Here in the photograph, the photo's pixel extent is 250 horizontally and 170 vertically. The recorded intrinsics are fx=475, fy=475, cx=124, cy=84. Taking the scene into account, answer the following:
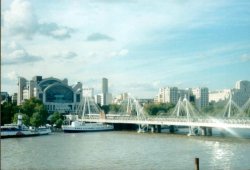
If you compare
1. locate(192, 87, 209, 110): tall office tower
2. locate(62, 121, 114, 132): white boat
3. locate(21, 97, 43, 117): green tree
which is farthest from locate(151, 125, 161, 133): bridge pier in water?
locate(192, 87, 209, 110): tall office tower

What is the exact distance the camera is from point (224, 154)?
25844 millimetres

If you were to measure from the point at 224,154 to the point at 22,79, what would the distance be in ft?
242

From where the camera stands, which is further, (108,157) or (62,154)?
(62,154)

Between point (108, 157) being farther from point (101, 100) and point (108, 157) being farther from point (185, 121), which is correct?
point (101, 100)

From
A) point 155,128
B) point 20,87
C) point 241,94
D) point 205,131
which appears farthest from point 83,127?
point 241,94

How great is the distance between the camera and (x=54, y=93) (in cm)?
8619

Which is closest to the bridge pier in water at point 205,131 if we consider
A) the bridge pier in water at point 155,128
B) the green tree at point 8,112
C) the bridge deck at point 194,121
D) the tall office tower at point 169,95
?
the bridge deck at point 194,121

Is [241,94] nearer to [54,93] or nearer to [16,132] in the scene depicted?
[54,93]

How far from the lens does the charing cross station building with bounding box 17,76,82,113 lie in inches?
3374

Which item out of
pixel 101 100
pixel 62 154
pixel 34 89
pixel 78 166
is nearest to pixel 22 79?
pixel 34 89

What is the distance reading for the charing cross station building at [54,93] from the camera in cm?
8569

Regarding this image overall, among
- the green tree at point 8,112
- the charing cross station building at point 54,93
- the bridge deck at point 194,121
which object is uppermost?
the charing cross station building at point 54,93

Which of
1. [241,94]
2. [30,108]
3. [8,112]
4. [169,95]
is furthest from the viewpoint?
[169,95]

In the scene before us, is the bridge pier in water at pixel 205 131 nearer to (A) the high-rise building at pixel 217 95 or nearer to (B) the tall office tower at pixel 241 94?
(B) the tall office tower at pixel 241 94
